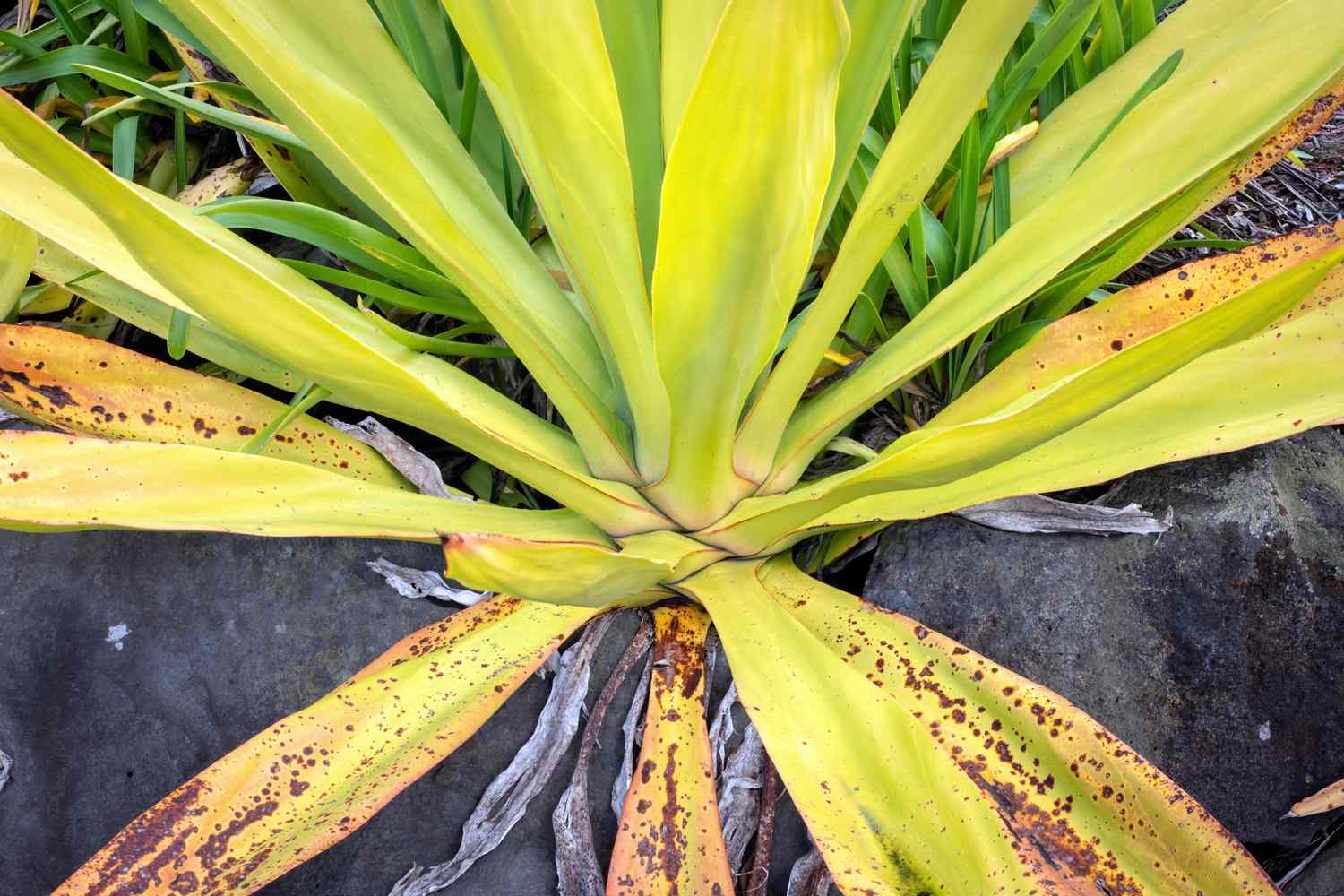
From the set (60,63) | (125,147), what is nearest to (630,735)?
(125,147)

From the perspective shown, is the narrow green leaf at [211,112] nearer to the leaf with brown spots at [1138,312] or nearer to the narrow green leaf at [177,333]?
the narrow green leaf at [177,333]

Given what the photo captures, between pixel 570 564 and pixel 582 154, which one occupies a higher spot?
pixel 582 154

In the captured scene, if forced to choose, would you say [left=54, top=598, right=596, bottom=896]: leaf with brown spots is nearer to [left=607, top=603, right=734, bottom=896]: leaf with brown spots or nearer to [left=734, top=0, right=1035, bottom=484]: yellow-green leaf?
[left=607, top=603, right=734, bottom=896]: leaf with brown spots

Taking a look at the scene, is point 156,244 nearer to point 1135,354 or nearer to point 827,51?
point 827,51

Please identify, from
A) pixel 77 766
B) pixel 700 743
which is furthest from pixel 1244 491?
pixel 77 766

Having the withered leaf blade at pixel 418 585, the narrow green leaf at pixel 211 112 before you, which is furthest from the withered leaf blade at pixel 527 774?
the narrow green leaf at pixel 211 112

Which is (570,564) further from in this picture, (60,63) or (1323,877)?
(60,63)

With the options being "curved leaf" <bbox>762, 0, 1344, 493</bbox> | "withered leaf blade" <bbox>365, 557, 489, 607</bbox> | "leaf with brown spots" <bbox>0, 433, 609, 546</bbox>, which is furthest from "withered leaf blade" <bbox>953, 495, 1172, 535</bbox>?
"withered leaf blade" <bbox>365, 557, 489, 607</bbox>
